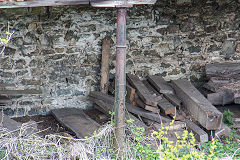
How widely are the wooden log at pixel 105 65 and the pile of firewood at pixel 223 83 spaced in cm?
190

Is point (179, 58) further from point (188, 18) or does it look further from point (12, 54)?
point (12, 54)

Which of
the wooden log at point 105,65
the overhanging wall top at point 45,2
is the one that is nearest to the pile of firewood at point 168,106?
the wooden log at point 105,65

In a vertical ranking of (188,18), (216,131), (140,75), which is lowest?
(216,131)

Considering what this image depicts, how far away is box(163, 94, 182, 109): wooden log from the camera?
19.9 feet

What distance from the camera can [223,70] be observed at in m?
6.89

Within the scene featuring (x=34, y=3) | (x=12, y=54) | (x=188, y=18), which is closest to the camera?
(x=34, y=3)

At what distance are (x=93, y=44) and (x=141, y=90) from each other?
1.29 meters

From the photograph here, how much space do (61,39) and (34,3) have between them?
2177mm

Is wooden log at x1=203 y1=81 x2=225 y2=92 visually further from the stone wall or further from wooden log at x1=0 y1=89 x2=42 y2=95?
wooden log at x1=0 y1=89 x2=42 y2=95

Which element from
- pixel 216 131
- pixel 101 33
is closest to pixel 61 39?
pixel 101 33

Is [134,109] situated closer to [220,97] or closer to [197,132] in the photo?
[197,132]

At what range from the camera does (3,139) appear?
4766 millimetres

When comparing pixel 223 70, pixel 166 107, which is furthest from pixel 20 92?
pixel 223 70

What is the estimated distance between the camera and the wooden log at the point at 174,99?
607cm
